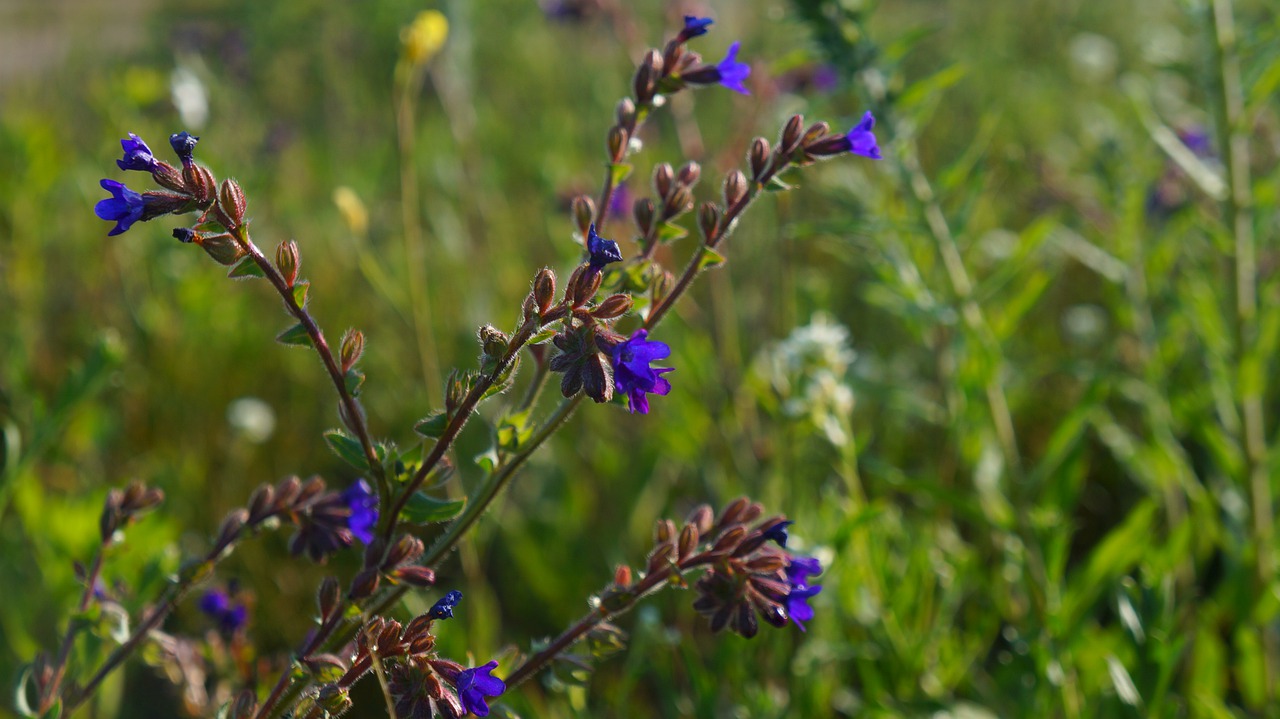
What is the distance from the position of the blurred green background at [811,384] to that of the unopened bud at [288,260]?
705mm

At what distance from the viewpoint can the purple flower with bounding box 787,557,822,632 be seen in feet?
4.22

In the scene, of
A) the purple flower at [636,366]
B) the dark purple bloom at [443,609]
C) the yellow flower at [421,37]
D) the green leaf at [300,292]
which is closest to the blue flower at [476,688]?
the dark purple bloom at [443,609]

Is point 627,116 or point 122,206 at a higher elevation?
point 122,206

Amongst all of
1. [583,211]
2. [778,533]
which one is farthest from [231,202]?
[778,533]

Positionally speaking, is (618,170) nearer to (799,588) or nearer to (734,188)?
(734,188)

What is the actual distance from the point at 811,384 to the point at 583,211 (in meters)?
0.98

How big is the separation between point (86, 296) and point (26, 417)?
161 centimetres

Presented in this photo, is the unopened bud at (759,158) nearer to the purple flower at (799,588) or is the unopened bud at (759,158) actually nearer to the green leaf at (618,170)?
the green leaf at (618,170)

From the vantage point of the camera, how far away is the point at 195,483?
3.26 m

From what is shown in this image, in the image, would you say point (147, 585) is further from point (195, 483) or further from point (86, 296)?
point (86, 296)

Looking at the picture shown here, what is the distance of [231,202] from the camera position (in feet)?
3.70

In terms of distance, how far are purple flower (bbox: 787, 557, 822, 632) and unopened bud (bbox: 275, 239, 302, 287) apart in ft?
2.21

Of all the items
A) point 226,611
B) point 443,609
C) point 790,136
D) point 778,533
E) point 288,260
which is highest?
point 288,260

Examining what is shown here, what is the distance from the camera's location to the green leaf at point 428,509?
1250mm
